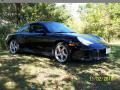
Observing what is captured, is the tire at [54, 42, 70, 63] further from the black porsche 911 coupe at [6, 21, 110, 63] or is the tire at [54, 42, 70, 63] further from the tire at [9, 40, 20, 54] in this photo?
the tire at [9, 40, 20, 54]

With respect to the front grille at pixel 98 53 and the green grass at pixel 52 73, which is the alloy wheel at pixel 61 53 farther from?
Answer: the front grille at pixel 98 53

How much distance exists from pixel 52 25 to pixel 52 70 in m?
2.30

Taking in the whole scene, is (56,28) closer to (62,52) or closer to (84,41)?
(62,52)

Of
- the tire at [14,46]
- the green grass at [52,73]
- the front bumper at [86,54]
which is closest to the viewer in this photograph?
the green grass at [52,73]

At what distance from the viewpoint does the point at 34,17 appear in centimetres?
2388

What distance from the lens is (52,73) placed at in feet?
26.7

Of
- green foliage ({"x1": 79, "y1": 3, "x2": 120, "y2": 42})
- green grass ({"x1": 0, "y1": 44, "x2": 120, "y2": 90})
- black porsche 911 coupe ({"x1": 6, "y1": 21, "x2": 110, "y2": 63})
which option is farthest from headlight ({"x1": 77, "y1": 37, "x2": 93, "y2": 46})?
green foliage ({"x1": 79, "y1": 3, "x2": 120, "y2": 42})

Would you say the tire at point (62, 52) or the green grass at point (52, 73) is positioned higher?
the tire at point (62, 52)

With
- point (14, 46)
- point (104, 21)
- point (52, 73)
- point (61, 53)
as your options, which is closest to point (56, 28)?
point (61, 53)

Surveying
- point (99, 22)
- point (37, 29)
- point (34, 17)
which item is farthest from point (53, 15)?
point (37, 29)

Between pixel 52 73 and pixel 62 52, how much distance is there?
118cm

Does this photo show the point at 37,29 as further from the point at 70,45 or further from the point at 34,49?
the point at 70,45

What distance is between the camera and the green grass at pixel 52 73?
23.8ft

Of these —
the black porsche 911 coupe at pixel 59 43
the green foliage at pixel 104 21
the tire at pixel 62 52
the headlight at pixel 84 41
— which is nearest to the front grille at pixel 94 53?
the black porsche 911 coupe at pixel 59 43
